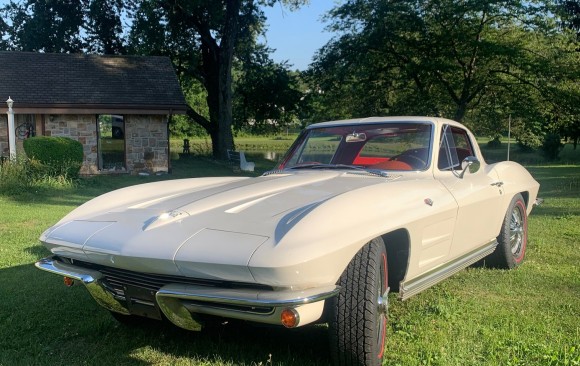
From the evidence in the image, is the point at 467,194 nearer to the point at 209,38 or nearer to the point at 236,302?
the point at 236,302

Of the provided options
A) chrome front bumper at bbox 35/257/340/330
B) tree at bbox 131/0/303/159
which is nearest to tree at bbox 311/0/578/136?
tree at bbox 131/0/303/159

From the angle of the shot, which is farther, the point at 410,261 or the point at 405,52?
the point at 405,52

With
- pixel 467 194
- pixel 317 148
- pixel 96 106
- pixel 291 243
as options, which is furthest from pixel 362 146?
pixel 96 106

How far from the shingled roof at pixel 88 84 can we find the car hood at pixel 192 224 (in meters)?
14.9

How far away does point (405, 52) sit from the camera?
2075cm

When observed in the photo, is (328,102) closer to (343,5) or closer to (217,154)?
(343,5)

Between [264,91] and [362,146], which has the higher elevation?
[264,91]

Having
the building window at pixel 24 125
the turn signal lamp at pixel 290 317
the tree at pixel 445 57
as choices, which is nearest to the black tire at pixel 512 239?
the turn signal lamp at pixel 290 317

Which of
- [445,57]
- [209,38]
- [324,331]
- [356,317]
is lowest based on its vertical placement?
[324,331]

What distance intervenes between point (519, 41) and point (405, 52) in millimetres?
4109

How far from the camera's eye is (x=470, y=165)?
4.43 meters

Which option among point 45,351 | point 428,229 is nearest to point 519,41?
point 428,229

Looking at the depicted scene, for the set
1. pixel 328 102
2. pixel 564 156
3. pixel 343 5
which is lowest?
pixel 564 156

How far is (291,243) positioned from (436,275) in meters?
1.53
